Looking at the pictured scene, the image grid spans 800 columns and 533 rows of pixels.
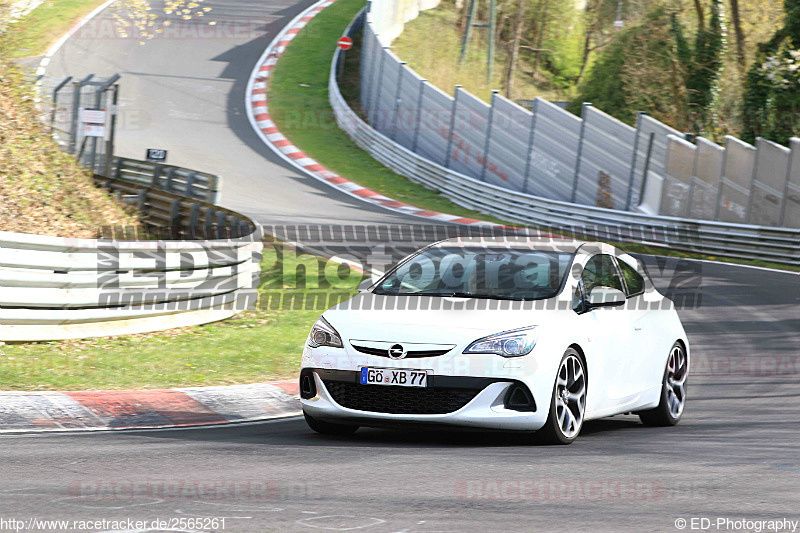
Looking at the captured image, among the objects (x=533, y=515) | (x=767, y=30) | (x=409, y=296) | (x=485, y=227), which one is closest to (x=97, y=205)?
(x=485, y=227)

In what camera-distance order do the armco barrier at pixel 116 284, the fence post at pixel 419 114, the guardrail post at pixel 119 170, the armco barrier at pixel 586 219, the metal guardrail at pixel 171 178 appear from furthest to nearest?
the fence post at pixel 419 114 < the guardrail post at pixel 119 170 < the armco barrier at pixel 586 219 < the metal guardrail at pixel 171 178 < the armco barrier at pixel 116 284

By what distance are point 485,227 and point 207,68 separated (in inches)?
756

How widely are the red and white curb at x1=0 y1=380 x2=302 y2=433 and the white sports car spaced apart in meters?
1.28

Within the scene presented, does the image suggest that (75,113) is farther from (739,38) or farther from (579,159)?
(739,38)

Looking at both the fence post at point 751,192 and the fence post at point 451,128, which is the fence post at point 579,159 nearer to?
the fence post at point 451,128

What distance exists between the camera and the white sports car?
7363 millimetres

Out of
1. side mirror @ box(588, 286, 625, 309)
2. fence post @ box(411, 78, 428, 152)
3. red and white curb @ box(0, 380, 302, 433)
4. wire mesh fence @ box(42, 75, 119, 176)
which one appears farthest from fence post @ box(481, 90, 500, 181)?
side mirror @ box(588, 286, 625, 309)

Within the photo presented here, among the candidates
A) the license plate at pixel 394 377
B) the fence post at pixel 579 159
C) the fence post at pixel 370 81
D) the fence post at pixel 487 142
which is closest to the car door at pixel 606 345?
the license plate at pixel 394 377

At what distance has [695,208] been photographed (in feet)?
86.6

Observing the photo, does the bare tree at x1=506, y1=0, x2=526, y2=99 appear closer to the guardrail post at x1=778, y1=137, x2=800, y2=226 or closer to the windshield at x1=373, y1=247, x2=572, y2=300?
the guardrail post at x1=778, y1=137, x2=800, y2=226

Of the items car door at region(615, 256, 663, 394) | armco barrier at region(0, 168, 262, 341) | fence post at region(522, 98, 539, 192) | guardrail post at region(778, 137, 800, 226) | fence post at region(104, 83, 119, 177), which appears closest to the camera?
car door at region(615, 256, 663, 394)

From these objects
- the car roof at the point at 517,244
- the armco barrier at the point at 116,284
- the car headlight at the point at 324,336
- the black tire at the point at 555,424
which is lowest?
the armco barrier at the point at 116,284

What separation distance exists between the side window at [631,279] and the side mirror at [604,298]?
0.91 metres

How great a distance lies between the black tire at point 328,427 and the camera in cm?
802
